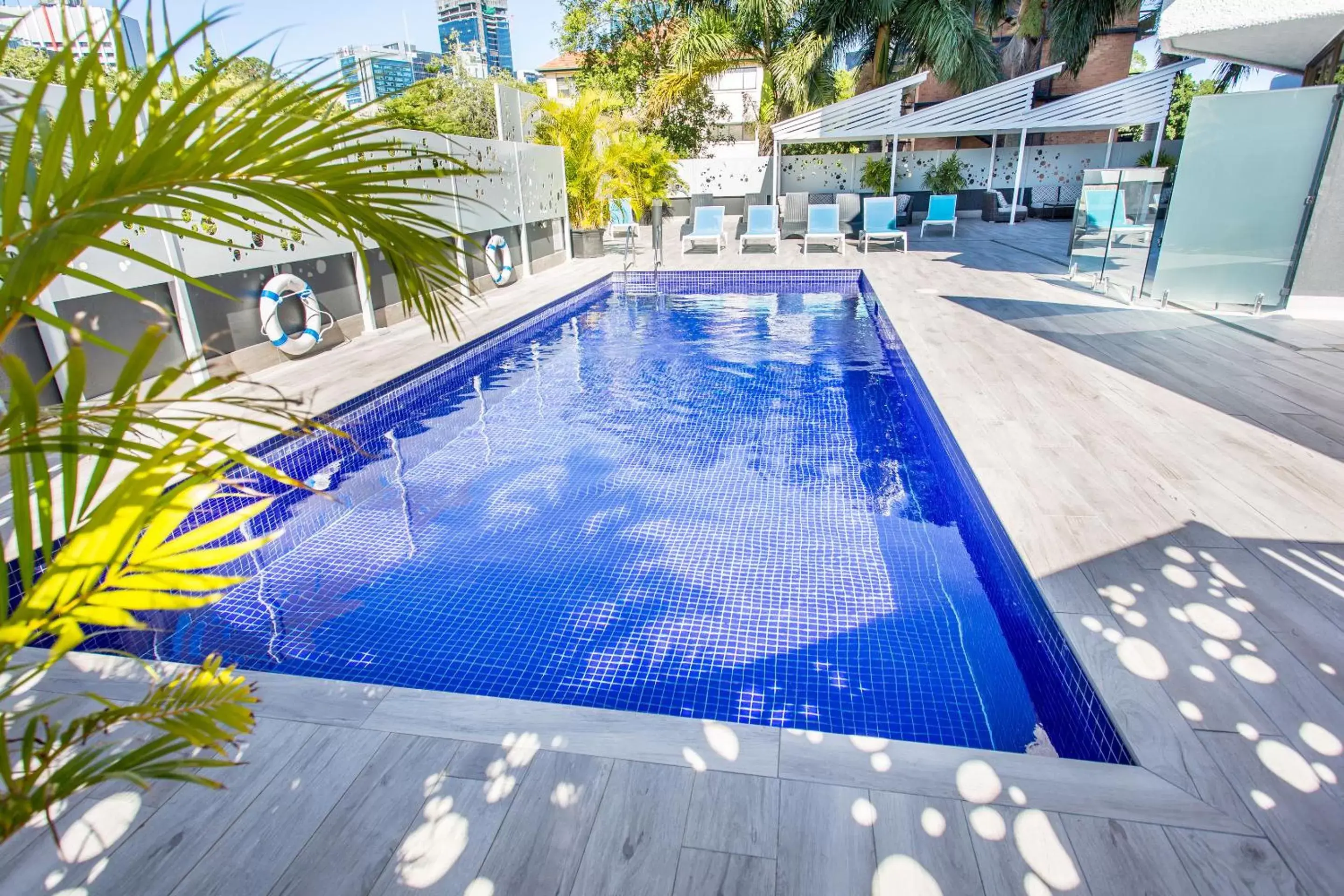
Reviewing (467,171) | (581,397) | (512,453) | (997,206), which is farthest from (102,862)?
(997,206)

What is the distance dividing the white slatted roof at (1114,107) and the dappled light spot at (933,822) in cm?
1524

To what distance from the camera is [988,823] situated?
1.66 meters

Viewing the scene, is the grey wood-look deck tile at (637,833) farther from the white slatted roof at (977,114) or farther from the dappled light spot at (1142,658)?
the white slatted roof at (977,114)

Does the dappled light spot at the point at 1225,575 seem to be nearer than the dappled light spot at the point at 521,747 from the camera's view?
No

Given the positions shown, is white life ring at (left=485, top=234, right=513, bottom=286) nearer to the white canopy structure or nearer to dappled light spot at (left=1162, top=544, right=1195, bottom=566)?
dappled light spot at (left=1162, top=544, right=1195, bottom=566)

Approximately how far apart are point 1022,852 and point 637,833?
808 millimetres

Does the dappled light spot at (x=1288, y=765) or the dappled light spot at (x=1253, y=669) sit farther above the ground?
the dappled light spot at (x=1253, y=669)

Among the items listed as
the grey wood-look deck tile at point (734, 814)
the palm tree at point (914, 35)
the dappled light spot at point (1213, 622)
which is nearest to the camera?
the grey wood-look deck tile at point (734, 814)

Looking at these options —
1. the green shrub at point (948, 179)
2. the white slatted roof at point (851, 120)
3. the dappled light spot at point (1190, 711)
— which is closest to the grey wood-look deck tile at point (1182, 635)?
the dappled light spot at point (1190, 711)

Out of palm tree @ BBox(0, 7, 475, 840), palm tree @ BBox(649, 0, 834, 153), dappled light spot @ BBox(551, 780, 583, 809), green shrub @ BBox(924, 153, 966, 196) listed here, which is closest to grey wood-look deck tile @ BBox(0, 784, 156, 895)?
→ palm tree @ BBox(0, 7, 475, 840)

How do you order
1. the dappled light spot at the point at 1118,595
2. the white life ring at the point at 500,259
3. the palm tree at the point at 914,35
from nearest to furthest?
the dappled light spot at the point at 1118,595 < the white life ring at the point at 500,259 < the palm tree at the point at 914,35

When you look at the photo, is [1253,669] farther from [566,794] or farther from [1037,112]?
[1037,112]

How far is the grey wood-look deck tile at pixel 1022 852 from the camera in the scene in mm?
1517

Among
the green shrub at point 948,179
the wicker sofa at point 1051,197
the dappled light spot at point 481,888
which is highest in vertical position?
the green shrub at point 948,179
